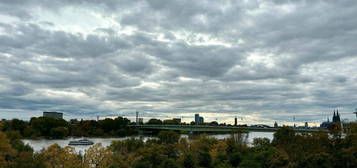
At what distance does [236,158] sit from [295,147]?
1000cm

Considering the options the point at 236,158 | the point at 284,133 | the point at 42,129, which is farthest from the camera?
the point at 42,129

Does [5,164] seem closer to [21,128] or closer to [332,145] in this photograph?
[332,145]

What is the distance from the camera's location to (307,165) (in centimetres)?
4472

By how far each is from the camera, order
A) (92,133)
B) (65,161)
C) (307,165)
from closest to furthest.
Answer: (65,161)
(307,165)
(92,133)

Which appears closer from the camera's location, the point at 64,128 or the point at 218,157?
the point at 218,157

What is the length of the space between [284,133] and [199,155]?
23.2 meters

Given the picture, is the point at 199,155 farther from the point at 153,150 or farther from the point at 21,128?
the point at 21,128

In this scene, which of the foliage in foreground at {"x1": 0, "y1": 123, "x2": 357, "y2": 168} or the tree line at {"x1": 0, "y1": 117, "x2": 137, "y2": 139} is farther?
the tree line at {"x1": 0, "y1": 117, "x2": 137, "y2": 139}

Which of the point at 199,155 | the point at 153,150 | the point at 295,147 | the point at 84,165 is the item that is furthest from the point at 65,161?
the point at 295,147

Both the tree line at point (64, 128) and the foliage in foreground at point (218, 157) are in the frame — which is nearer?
the foliage in foreground at point (218, 157)

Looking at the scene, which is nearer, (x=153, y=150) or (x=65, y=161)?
(x=65, y=161)

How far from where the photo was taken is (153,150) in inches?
1997

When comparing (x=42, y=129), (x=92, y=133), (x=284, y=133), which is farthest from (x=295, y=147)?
(x=92, y=133)

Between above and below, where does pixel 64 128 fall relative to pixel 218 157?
above
